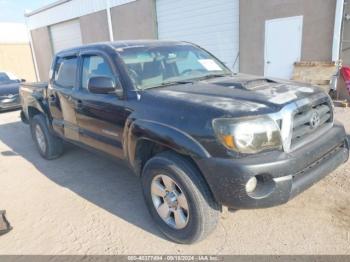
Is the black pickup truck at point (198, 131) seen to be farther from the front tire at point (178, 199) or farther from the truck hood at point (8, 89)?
the truck hood at point (8, 89)

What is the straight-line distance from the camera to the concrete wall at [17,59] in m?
22.4

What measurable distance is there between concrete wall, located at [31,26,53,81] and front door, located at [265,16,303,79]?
50.1 ft

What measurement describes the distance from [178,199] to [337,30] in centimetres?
688

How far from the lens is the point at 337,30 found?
7336 mm

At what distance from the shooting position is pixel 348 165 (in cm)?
405

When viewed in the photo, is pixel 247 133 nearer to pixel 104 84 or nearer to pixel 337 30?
pixel 104 84

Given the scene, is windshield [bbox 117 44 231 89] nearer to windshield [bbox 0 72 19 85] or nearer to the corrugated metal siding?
the corrugated metal siding

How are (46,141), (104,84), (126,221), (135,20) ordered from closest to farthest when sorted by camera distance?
1. (104,84)
2. (126,221)
3. (46,141)
4. (135,20)

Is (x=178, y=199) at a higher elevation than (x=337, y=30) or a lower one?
lower

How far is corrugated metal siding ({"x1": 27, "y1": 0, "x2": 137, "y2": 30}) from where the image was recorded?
14.2 metres

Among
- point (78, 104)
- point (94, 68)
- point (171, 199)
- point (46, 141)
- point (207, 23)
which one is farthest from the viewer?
point (207, 23)

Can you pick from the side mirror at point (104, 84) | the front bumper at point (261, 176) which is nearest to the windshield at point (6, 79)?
the side mirror at point (104, 84)

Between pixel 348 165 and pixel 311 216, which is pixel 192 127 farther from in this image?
pixel 348 165

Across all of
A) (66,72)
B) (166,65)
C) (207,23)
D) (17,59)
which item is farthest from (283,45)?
(17,59)
